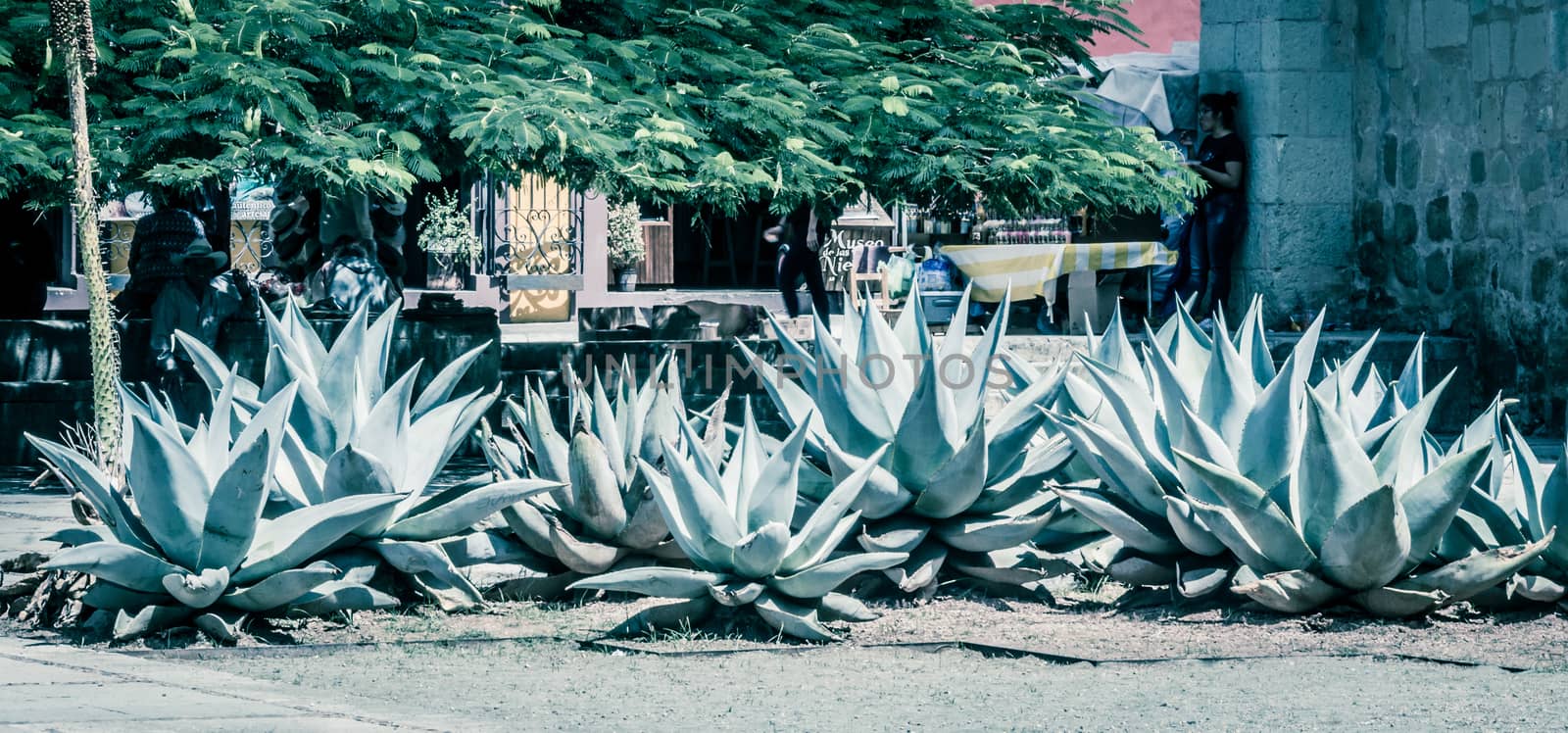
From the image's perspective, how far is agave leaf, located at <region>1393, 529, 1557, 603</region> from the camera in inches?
205

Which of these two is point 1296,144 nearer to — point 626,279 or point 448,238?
point 448,238

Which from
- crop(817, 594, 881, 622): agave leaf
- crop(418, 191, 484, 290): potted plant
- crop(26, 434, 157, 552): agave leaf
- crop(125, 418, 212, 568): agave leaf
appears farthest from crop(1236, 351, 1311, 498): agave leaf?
crop(418, 191, 484, 290): potted plant

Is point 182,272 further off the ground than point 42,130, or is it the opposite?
point 42,130

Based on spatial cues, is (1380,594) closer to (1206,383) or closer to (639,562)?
(1206,383)

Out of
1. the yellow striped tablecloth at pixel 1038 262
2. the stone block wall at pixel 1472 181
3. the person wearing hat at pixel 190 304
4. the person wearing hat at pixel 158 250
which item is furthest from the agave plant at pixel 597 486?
the yellow striped tablecloth at pixel 1038 262

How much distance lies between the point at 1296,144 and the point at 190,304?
853 centimetres

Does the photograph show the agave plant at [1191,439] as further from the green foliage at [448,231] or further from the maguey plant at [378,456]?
the green foliage at [448,231]

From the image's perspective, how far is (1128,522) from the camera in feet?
18.4

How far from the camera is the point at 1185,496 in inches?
215

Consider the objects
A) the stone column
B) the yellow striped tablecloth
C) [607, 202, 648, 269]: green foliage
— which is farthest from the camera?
[607, 202, 648, 269]: green foliage

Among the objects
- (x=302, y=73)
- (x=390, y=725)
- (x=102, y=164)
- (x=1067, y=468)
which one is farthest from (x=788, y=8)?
(x=390, y=725)

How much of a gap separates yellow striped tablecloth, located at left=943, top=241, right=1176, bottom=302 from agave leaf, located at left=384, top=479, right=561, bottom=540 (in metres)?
10.4

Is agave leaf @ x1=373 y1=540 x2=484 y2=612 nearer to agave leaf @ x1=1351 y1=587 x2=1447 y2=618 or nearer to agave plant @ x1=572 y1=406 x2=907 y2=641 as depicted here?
agave plant @ x1=572 y1=406 x2=907 y2=641

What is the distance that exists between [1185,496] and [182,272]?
6972 millimetres
